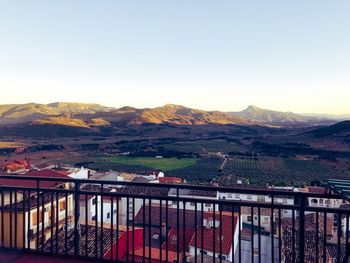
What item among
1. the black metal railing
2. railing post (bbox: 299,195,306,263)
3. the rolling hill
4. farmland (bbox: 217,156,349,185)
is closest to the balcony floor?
the black metal railing

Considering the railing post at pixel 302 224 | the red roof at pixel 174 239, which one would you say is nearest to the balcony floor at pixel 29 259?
the railing post at pixel 302 224

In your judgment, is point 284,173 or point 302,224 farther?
point 284,173

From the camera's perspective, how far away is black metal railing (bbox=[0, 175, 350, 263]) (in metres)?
3.74

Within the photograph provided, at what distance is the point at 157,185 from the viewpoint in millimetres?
3967

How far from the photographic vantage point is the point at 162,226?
14.6 m

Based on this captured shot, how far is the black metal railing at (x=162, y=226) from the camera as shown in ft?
12.3

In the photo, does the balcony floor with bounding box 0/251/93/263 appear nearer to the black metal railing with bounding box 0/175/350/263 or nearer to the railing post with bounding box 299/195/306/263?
the black metal railing with bounding box 0/175/350/263

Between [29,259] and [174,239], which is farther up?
[29,259]

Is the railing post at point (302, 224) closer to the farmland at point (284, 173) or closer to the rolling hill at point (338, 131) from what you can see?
the farmland at point (284, 173)

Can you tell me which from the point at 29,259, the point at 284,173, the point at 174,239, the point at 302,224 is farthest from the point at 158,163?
the point at 302,224

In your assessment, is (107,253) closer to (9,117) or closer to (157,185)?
(157,185)

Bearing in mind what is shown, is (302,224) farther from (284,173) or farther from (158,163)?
(158,163)

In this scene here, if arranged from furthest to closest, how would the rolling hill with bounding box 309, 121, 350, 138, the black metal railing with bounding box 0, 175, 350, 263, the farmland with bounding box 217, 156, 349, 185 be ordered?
the rolling hill with bounding box 309, 121, 350, 138
the farmland with bounding box 217, 156, 349, 185
the black metal railing with bounding box 0, 175, 350, 263

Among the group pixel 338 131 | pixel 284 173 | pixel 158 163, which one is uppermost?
pixel 338 131
